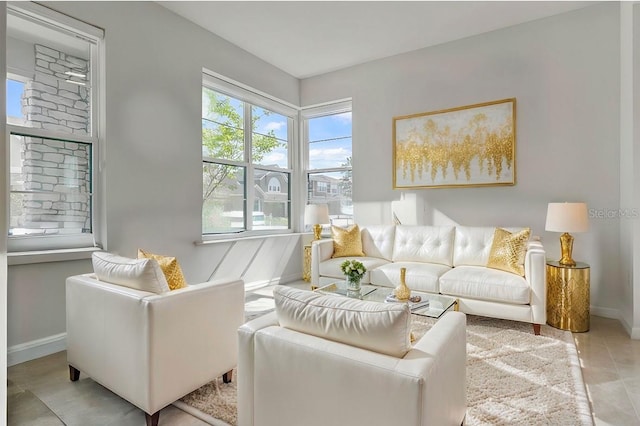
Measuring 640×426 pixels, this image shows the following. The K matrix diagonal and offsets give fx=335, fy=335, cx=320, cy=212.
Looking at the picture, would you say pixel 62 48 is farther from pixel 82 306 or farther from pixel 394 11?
pixel 394 11

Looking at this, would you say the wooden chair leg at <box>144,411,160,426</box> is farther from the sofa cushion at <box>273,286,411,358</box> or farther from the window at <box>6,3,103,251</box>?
the window at <box>6,3,103,251</box>

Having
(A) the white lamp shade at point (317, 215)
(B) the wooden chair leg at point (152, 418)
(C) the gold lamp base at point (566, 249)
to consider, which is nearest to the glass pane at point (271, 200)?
(A) the white lamp shade at point (317, 215)

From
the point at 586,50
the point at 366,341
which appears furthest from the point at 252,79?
the point at 366,341

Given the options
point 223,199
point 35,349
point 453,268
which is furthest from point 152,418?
point 453,268

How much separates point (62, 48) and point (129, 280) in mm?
2263

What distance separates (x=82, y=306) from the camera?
2.00 metres

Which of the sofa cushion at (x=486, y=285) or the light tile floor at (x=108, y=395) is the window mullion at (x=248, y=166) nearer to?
the light tile floor at (x=108, y=395)

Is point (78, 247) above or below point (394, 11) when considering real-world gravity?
below

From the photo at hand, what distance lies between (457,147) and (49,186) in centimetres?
413

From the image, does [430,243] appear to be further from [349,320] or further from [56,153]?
[56,153]

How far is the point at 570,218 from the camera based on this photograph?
3006mm

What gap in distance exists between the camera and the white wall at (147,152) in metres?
2.62

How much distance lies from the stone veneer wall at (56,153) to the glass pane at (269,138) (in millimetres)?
2109

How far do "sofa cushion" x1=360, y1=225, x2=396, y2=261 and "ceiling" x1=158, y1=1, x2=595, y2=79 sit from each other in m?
2.31
